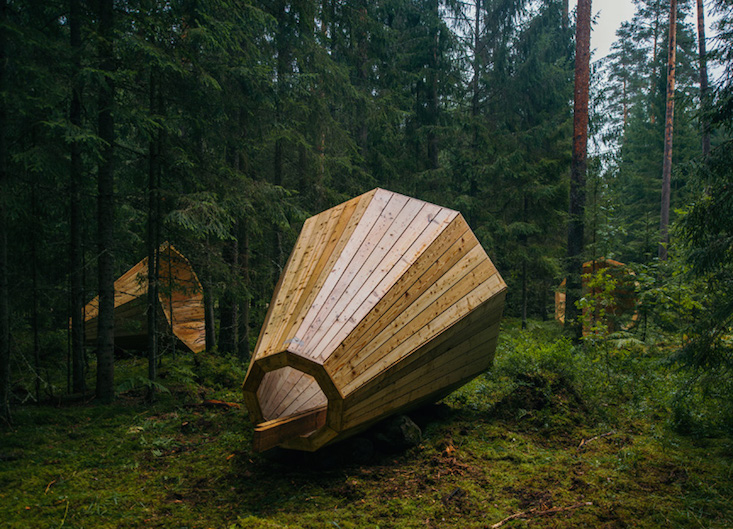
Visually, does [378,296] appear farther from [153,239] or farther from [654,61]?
[654,61]

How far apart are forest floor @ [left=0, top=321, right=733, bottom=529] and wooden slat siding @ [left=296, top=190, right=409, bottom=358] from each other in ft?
4.02

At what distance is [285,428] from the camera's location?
3.48m

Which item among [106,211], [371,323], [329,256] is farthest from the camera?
[106,211]

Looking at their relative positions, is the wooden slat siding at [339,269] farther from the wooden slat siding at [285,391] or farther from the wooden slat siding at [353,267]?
the wooden slat siding at [285,391]

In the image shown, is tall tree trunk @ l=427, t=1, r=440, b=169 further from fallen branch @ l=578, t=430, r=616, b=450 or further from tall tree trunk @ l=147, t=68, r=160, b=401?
fallen branch @ l=578, t=430, r=616, b=450

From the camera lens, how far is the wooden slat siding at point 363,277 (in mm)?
3635

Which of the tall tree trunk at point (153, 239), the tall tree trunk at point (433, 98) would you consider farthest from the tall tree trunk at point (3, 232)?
the tall tree trunk at point (433, 98)

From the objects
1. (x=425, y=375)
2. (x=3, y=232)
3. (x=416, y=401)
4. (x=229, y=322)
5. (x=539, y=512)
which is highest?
(x=3, y=232)

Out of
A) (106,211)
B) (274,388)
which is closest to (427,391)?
(274,388)

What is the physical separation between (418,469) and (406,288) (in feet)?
5.16

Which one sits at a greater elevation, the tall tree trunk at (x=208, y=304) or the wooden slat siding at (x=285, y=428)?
the tall tree trunk at (x=208, y=304)

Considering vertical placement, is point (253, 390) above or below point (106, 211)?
below

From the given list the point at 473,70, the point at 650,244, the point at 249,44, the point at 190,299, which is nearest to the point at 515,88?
the point at 473,70

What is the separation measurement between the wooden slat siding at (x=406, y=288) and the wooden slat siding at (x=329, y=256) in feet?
1.51
